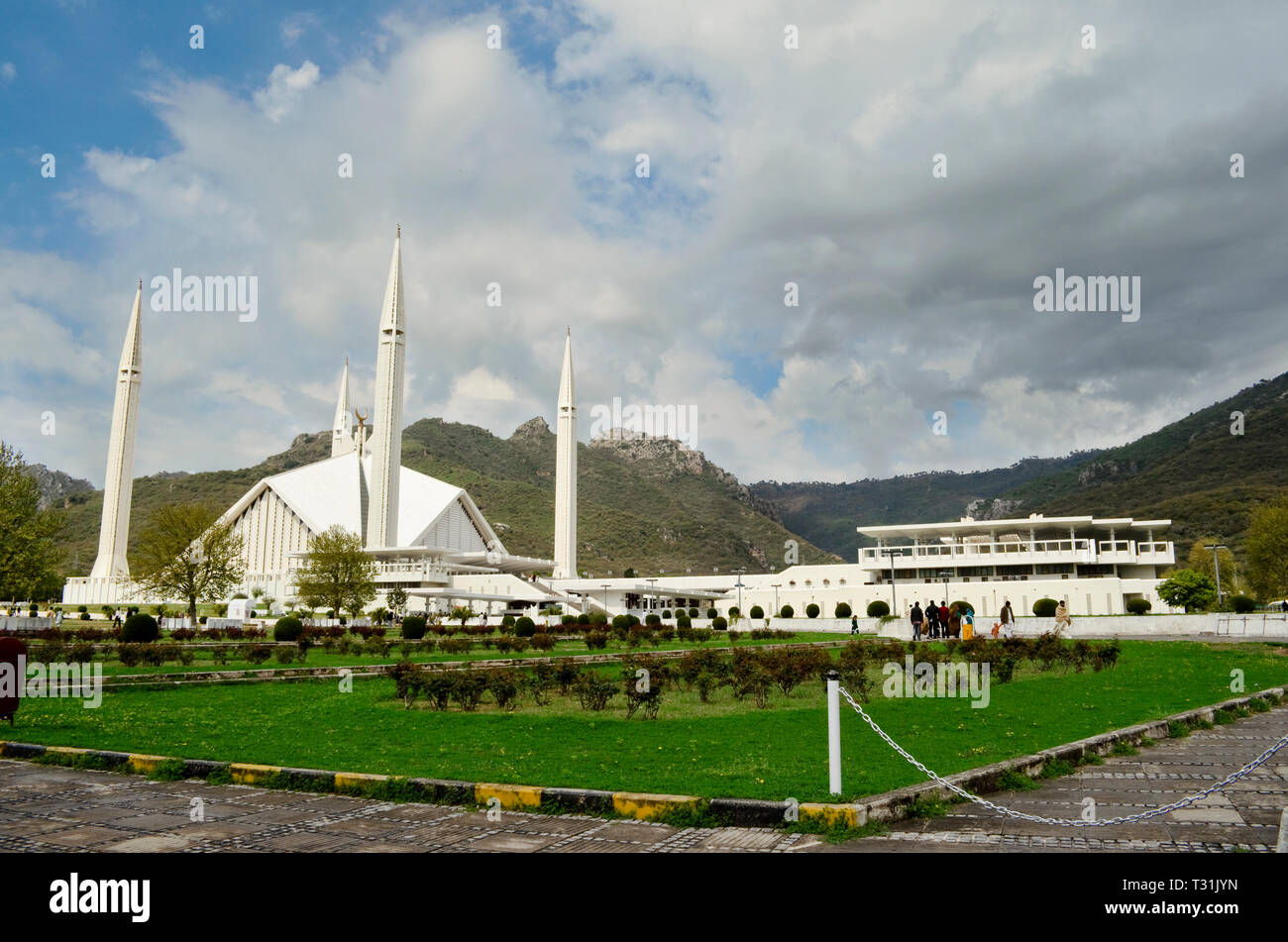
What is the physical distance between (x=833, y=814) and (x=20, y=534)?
2956 cm

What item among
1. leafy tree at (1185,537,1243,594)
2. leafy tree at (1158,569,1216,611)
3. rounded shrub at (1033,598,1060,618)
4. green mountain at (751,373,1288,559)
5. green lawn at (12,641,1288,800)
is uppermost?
green mountain at (751,373,1288,559)

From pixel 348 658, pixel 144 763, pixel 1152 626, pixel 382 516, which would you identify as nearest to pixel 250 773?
pixel 144 763

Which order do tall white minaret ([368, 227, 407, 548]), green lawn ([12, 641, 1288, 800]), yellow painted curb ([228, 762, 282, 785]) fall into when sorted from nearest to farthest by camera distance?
1. green lawn ([12, 641, 1288, 800])
2. yellow painted curb ([228, 762, 282, 785])
3. tall white minaret ([368, 227, 407, 548])

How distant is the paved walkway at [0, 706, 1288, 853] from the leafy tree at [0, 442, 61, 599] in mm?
24721

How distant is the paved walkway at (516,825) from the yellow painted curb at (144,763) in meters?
0.40

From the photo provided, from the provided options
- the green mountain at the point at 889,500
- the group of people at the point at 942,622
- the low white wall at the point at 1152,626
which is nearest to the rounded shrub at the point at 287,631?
the group of people at the point at 942,622

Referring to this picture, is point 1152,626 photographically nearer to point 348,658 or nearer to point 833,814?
point 348,658

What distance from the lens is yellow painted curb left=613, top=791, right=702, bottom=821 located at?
5.02 m

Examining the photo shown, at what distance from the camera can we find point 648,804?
5082 mm

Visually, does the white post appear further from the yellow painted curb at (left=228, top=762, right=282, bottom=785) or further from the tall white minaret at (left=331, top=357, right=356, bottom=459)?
the tall white minaret at (left=331, top=357, right=356, bottom=459)

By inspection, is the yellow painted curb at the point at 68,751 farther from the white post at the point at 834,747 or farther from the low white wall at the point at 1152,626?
the low white wall at the point at 1152,626

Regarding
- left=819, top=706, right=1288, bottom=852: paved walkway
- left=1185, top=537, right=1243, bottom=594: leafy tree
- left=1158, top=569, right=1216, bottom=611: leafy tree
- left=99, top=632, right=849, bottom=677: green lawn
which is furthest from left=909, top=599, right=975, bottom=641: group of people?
left=1185, top=537, right=1243, bottom=594: leafy tree
